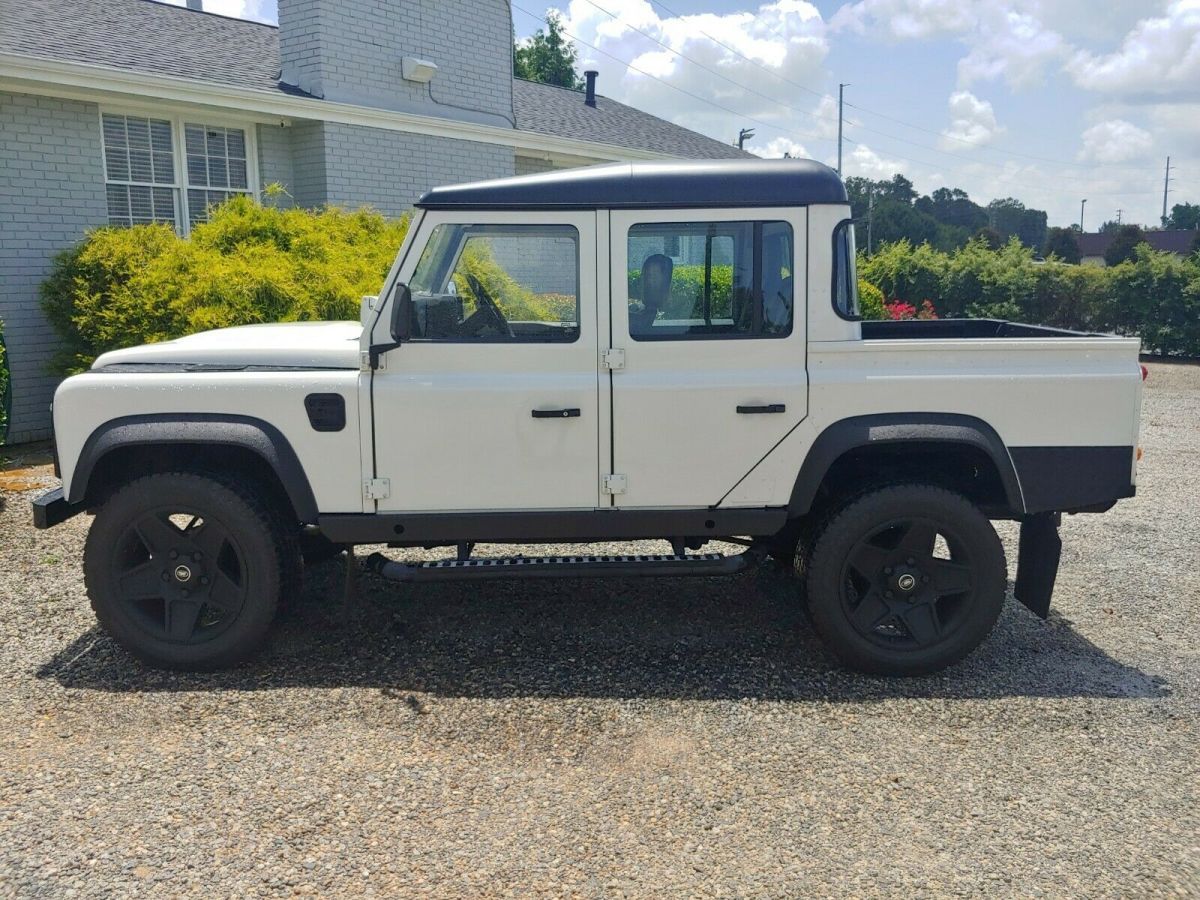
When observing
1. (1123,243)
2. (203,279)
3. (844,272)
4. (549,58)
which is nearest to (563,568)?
(844,272)

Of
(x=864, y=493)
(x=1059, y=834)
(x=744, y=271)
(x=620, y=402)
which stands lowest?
(x=1059, y=834)

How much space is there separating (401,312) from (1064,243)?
204 feet

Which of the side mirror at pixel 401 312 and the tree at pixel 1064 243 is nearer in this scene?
the side mirror at pixel 401 312

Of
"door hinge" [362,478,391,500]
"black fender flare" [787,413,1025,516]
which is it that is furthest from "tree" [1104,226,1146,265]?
"door hinge" [362,478,391,500]

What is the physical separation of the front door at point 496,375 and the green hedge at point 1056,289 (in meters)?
18.7

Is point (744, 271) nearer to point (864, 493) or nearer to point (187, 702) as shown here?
point (864, 493)

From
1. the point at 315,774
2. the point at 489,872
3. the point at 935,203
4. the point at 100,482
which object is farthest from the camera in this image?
the point at 935,203

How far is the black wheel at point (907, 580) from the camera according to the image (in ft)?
15.2

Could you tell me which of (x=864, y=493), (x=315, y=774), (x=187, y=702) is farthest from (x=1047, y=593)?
(x=187, y=702)

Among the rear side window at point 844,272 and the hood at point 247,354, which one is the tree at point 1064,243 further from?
the hood at point 247,354

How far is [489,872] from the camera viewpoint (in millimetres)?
3221

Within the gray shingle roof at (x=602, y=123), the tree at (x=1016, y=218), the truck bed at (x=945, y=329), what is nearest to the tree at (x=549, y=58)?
the gray shingle roof at (x=602, y=123)

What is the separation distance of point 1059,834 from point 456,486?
2695 millimetres

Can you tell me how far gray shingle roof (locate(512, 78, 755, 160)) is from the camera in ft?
57.3
